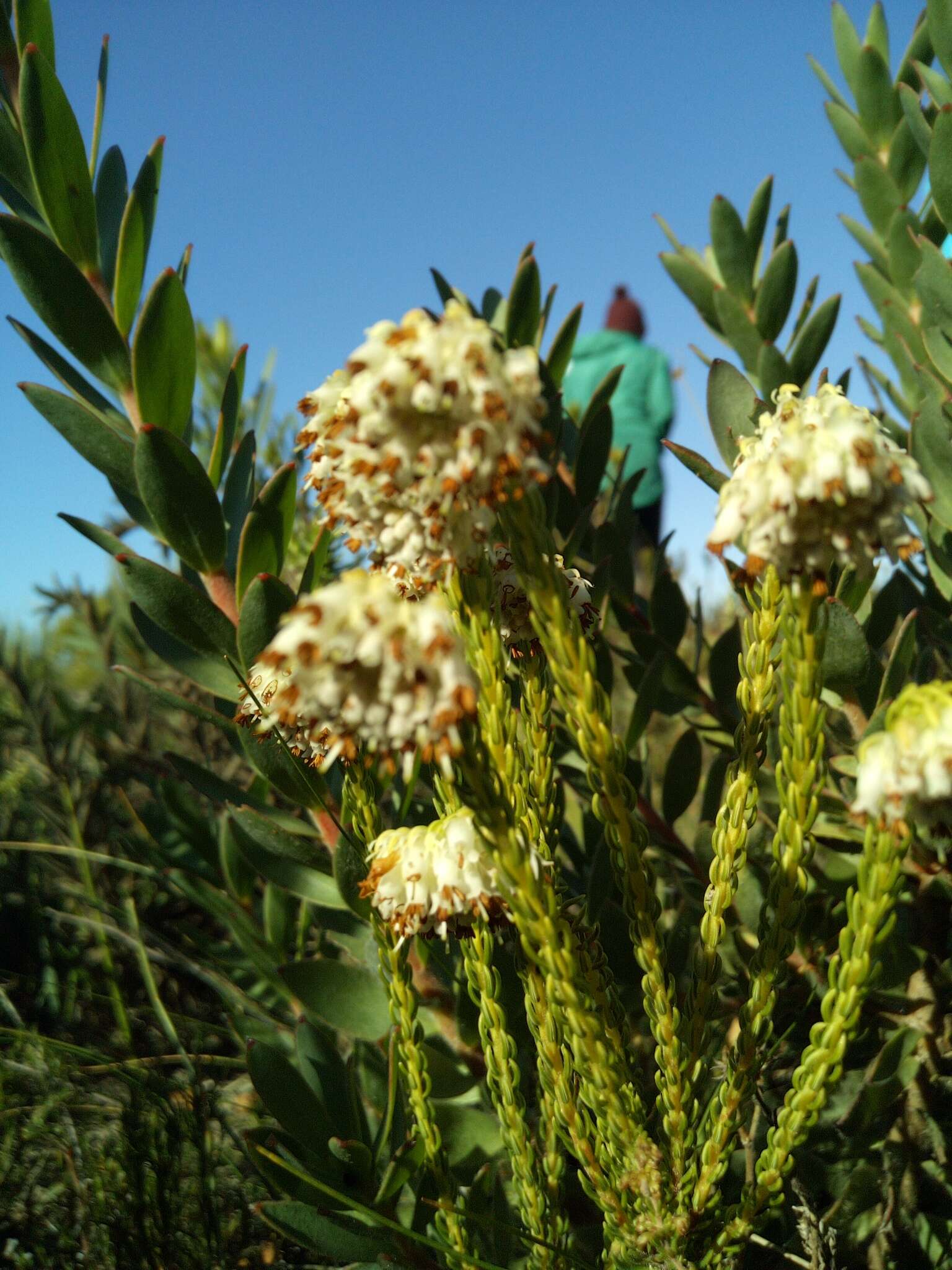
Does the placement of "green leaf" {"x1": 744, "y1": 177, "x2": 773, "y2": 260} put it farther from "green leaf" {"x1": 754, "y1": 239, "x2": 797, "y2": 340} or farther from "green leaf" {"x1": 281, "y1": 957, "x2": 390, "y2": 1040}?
"green leaf" {"x1": 281, "y1": 957, "x2": 390, "y2": 1040}

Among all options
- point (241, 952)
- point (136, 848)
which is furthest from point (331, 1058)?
point (136, 848)

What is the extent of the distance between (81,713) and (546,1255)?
1.77m

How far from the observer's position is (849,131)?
159cm

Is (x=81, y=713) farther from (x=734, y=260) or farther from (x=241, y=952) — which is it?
(x=734, y=260)

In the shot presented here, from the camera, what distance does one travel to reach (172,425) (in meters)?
1.05

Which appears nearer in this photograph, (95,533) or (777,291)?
(95,533)

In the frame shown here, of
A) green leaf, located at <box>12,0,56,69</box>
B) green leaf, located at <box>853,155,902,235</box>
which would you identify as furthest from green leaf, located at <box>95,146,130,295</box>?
green leaf, located at <box>853,155,902,235</box>

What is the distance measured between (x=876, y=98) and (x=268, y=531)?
132 centimetres

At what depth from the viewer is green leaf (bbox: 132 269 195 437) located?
3.17 ft

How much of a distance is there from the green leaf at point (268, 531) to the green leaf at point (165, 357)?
0.15 meters

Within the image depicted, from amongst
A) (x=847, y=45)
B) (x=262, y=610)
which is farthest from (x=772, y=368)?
(x=262, y=610)

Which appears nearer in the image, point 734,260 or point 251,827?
point 251,827

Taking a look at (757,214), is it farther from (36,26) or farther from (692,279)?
(36,26)

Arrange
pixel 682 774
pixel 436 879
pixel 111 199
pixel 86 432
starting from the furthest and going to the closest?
pixel 682 774, pixel 111 199, pixel 86 432, pixel 436 879
